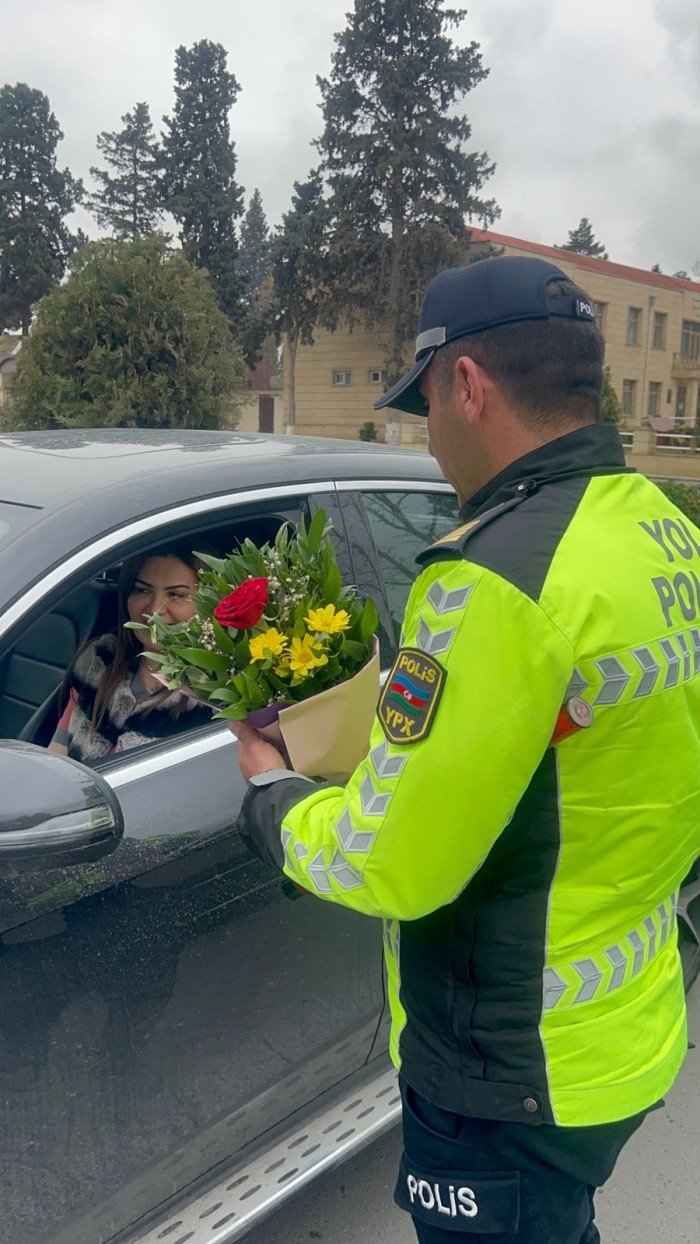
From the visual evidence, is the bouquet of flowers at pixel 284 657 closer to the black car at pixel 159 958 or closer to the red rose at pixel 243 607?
the red rose at pixel 243 607

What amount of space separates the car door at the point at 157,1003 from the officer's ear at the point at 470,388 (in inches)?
32.4

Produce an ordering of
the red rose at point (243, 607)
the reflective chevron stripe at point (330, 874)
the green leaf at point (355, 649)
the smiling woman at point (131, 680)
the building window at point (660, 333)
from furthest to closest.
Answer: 1. the building window at point (660, 333)
2. the smiling woman at point (131, 680)
3. the green leaf at point (355, 649)
4. the red rose at point (243, 607)
5. the reflective chevron stripe at point (330, 874)

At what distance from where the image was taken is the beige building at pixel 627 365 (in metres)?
35.0

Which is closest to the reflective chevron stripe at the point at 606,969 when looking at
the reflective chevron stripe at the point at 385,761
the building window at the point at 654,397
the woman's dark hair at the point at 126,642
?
the reflective chevron stripe at the point at 385,761

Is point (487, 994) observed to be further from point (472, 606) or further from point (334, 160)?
point (334, 160)

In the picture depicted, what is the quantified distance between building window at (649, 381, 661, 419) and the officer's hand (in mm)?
53072

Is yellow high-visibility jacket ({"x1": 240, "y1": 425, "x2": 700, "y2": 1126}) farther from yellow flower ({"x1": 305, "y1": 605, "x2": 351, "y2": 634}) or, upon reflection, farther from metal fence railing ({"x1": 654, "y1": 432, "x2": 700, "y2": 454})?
metal fence railing ({"x1": 654, "y1": 432, "x2": 700, "y2": 454})

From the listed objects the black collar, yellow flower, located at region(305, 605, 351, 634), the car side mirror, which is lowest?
the car side mirror

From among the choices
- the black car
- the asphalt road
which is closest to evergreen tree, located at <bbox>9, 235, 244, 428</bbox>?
the black car

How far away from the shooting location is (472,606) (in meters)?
1.17

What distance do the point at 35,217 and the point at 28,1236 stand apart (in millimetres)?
51946

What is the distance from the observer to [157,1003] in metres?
1.77

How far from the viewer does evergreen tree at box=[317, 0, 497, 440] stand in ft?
106

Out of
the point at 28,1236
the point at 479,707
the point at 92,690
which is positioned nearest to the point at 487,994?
the point at 479,707
